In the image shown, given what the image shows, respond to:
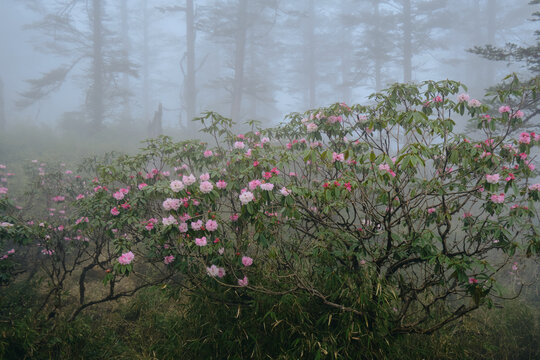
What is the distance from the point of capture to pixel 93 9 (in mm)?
14891

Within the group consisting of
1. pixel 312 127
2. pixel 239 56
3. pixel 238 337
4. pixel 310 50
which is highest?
pixel 310 50

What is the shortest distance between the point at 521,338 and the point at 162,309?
186 inches

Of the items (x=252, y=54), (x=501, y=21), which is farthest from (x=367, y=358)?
(x=501, y=21)

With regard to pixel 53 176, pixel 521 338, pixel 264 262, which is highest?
pixel 53 176

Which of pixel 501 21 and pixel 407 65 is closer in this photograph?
pixel 407 65

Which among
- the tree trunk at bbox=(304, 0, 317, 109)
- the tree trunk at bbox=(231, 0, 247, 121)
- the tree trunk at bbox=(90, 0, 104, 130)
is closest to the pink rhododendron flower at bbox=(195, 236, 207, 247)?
the tree trunk at bbox=(231, 0, 247, 121)

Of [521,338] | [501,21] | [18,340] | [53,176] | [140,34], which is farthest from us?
[140,34]

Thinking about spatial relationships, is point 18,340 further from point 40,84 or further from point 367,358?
point 40,84

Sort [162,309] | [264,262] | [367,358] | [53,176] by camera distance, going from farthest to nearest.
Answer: [53,176] → [162,309] → [264,262] → [367,358]

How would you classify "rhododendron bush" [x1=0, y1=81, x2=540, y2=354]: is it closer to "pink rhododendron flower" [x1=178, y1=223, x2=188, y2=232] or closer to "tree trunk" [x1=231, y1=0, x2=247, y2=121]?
"pink rhododendron flower" [x1=178, y1=223, x2=188, y2=232]

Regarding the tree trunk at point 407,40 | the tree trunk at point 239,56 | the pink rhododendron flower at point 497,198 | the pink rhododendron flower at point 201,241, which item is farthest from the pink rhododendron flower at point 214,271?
the tree trunk at point 407,40

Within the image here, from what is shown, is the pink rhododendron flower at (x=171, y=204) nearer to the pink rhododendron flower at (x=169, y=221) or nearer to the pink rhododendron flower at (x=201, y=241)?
the pink rhododendron flower at (x=169, y=221)

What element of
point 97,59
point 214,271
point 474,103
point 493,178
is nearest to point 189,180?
point 214,271

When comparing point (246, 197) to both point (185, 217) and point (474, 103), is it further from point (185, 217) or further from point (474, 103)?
point (474, 103)
